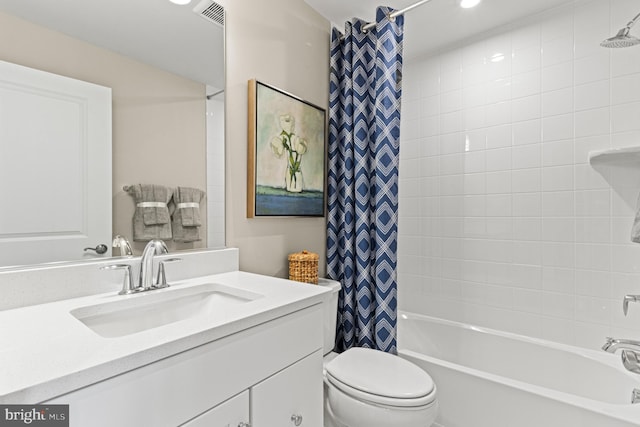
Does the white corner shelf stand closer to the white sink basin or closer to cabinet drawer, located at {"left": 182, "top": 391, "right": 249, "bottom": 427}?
the white sink basin

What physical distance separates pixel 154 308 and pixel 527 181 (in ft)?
6.87

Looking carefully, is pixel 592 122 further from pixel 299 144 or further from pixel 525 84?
pixel 299 144

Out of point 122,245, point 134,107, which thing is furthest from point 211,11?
point 122,245

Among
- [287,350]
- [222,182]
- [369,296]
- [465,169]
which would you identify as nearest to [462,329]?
[369,296]

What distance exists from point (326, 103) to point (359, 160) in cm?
48

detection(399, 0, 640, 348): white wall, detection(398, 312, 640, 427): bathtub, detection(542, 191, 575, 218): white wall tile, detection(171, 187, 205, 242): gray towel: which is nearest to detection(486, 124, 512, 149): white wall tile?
detection(399, 0, 640, 348): white wall

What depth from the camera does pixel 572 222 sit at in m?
1.85

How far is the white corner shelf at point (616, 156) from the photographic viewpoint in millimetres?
1540

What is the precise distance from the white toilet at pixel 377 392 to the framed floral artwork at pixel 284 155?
31.3 inches

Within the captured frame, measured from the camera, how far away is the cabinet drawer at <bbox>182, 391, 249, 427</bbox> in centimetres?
71

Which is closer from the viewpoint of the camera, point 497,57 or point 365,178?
point 365,178

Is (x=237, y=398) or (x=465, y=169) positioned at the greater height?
(x=465, y=169)

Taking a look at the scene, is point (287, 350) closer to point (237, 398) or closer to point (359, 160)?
point (237, 398)

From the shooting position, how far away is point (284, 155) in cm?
169
